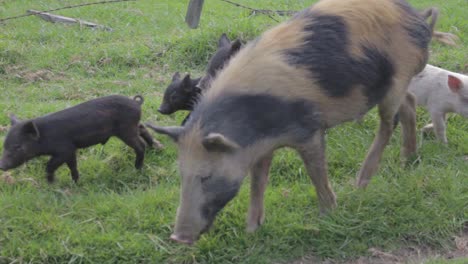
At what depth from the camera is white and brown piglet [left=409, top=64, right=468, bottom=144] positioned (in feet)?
21.0

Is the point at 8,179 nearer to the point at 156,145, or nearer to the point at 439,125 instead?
the point at 156,145

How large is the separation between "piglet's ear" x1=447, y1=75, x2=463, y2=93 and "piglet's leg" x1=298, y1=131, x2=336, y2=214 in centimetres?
187

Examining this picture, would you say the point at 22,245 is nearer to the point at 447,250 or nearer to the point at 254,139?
the point at 254,139

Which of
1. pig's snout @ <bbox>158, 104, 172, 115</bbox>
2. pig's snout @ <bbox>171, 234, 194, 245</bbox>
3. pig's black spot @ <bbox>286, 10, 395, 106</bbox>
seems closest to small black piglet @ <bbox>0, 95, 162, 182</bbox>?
pig's snout @ <bbox>158, 104, 172, 115</bbox>

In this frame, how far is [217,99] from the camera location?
462 cm

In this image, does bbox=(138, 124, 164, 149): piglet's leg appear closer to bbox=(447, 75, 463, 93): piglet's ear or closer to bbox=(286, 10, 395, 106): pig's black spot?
bbox=(286, 10, 395, 106): pig's black spot

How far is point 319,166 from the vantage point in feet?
16.5

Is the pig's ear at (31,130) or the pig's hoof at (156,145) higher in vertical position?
the pig's ear at (31,130)

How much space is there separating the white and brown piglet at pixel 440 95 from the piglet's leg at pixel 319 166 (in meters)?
1.77

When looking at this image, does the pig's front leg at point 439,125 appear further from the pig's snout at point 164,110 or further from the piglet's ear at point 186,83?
the pig's snout at point 164,110

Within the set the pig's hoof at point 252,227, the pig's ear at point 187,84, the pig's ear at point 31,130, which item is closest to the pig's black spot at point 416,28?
the pig's hoof at point 252,227

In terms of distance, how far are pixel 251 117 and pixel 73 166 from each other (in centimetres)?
186

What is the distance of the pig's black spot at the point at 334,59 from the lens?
4.88 meters

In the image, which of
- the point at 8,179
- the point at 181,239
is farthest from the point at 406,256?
the point at 8,179
